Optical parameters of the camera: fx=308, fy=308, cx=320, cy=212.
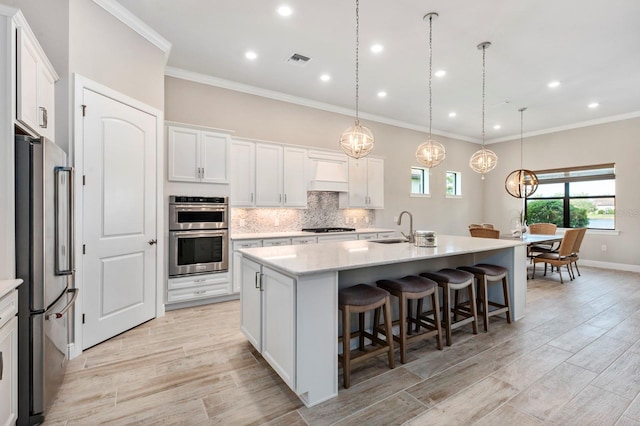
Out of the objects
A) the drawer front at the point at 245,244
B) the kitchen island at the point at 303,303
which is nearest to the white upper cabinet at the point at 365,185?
the drawer front at the point at 245,244

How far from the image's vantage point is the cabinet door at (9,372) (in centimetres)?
149

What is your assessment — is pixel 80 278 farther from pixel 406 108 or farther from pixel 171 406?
pixel 406 108

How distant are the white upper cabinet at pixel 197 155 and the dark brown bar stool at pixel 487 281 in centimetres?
324

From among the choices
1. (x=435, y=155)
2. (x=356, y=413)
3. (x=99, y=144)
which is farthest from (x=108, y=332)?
(x=435, y=155)

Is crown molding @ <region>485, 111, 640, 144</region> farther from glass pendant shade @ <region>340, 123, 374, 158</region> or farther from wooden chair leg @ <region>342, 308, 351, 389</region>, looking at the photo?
wooden chair leg @ <region>342, 308, 351, 389</region>

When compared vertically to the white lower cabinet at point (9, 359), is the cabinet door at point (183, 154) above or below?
above

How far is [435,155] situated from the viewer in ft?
13.2

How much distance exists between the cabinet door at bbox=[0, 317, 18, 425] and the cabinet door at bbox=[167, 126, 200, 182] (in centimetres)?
245

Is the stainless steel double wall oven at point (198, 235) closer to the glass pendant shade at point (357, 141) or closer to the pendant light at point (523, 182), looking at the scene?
the glass pendant shade at point (357, 141)

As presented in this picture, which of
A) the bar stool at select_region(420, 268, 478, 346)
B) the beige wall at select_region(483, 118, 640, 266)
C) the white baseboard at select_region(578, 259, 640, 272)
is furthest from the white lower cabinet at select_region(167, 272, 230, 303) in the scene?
the white baseboard at select_region(578, 259, 640, 272)

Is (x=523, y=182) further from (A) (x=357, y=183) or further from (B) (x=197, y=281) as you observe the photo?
(B) (x=197, y=281)

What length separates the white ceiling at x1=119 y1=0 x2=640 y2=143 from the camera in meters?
3.03

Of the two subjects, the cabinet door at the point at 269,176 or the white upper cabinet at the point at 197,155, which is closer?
the white upper cabinet at the point at 197,155

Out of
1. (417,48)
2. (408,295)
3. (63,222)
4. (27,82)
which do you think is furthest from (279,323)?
(417,48)
